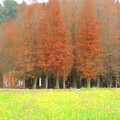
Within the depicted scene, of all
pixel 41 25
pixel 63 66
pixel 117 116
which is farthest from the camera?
pixel 41 25

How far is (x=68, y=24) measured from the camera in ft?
83.2

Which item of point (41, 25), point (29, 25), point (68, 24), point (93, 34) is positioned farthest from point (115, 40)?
point (29, 25)

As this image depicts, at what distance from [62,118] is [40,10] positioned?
19.8 meters

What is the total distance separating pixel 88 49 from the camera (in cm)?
2212

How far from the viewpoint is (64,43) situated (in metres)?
21.7

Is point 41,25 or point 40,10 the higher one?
point 40,10

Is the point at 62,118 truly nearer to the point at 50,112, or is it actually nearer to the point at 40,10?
the point at 50,112

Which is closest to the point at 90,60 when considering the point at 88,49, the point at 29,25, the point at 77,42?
the point at 88,49

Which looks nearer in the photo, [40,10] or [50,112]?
[50,112]

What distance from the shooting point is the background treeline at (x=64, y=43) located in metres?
21.7

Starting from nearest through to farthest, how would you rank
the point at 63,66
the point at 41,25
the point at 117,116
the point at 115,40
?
the point at 117,116 < the point at 63,66 < the point at 41,25 < the point at 115,40

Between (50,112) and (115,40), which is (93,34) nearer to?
(115,40)

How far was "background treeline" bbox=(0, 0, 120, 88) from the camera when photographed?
71.2ft

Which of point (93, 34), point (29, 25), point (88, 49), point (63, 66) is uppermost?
point (29, 25)
